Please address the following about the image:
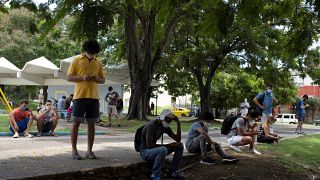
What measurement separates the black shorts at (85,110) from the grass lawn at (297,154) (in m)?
4.64

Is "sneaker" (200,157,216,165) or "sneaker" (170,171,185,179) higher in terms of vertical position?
"sneaker" (200,157,216,165)

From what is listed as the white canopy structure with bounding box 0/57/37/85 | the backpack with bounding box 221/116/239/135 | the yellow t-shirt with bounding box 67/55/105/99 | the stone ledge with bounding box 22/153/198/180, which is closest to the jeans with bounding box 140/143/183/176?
the stone ledge with bounding box 22/153/198/180

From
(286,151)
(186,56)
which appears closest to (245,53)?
(186,56)

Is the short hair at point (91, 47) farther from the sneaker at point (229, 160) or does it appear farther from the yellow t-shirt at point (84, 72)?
the sneaker at point (229, 160)

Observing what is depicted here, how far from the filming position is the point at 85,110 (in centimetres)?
776

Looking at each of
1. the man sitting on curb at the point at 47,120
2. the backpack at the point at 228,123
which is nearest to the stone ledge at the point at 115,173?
the backpack at the point at 228,123

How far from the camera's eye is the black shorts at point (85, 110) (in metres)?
7.69

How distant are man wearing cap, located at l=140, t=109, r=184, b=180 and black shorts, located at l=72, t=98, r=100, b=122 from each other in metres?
0.92

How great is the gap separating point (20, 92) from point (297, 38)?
138 feet

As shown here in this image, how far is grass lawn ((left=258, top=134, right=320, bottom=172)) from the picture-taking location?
10438mm

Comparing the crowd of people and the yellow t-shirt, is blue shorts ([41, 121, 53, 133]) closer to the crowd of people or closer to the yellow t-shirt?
Result: the crowd of people

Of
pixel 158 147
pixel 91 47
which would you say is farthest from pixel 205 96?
pixel 91 47

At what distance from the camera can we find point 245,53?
91.8 feet

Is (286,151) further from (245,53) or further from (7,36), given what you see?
(7,36)
